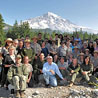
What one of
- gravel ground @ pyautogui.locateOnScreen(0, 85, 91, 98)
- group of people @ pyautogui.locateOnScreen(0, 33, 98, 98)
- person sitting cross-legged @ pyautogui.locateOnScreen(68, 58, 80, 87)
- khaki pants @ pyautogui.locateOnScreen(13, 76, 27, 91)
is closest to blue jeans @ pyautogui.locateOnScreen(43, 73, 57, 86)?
group of people @ pyautogui.locateOnScreen(0, 33, 98, 98)

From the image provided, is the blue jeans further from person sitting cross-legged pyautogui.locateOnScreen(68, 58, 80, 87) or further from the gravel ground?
person sitting cross-legged pyautogui.locateOnScreen(68, 58, 80, 87)

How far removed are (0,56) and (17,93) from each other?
250cm

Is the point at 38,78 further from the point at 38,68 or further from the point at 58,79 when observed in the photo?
the point at 58,79

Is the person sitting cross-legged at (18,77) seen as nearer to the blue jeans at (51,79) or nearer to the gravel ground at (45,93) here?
the gravel ground at (45,93)

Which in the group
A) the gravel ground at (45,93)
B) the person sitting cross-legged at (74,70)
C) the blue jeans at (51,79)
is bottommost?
the gravel ground at (45,93)

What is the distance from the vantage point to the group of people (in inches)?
268

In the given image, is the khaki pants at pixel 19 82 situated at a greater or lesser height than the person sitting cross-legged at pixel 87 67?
lesser

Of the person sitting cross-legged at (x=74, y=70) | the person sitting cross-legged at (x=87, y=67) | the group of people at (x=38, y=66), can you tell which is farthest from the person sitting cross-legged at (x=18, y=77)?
the person sitting cross-legged at (x=87, y=67)

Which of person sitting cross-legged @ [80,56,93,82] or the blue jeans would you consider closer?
the blue jeans

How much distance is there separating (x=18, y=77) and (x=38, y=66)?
2187 mm

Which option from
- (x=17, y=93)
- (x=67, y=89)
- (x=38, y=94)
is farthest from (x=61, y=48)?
(x=17, y=93)

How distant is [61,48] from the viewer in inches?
394

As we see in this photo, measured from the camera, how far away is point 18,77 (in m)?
6.45

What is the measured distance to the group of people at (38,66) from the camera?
6806 millimetres
